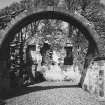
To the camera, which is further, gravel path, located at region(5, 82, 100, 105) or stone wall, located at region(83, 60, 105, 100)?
stone wall, located at region(83, 60, 105, 100)

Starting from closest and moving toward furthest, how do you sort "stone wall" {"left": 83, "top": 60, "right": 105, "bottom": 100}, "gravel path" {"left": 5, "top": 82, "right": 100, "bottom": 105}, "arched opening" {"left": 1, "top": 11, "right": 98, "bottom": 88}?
"gravel path" {"left": 5, "top": 82, "right": 100, "bottom": 105}
"stone wall" {"left": 83, "top": 60, "right": 105, "bottom": 100}
"arched opening" {"left": 1, "top": 11, "right": 98, "bottom": 88}

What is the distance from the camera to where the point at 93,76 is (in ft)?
35.3

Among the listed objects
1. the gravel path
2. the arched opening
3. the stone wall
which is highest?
the arched opening

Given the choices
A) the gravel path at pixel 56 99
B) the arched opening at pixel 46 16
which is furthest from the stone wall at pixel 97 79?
the arched opening at pixel 46 16

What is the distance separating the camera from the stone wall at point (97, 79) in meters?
9.85

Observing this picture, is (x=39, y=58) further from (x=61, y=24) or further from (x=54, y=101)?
(x=54, y=101)

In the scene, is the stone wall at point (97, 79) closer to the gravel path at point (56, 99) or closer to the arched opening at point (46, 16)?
the gravel path at point (56, 99)

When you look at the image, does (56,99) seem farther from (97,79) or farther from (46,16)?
(46,16)

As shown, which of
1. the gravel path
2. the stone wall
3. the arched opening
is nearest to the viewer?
the gravel path

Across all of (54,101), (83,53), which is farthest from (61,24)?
(54,101)

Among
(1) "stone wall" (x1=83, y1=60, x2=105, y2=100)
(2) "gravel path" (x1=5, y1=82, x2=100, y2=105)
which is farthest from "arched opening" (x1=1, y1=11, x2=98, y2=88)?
(2) "gravel path" (x1=5, y1=82, x2=100, y2=105)

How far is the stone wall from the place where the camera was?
9.85 m

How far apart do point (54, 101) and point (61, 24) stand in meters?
12.1

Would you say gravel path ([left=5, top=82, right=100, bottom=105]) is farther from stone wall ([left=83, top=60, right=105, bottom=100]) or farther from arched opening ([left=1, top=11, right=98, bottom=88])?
arched opening ([left=1, top=11, right=98, bottom=88])
